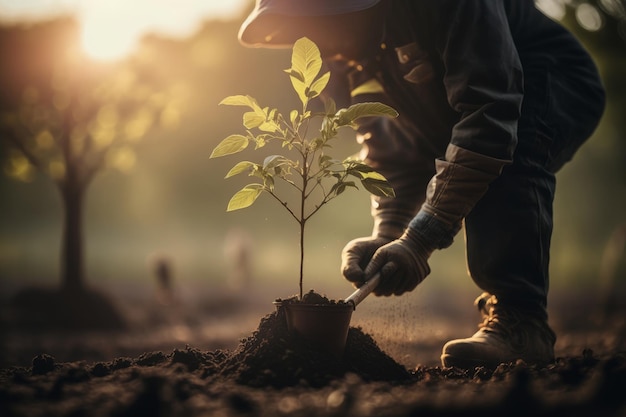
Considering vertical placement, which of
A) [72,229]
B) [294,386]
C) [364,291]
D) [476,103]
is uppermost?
[72,229]

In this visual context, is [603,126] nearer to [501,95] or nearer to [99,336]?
[99,336]

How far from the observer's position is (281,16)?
120 inches

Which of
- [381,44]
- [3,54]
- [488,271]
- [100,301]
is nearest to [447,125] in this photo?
[381,44]

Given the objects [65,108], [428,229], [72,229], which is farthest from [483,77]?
[65,108]

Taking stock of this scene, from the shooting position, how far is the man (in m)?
2.75

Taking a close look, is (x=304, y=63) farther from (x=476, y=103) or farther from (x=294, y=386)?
(x=294, y=386)

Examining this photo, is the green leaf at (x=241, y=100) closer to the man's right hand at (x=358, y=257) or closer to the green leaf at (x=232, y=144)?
the green leaf at (x=232, y=144)

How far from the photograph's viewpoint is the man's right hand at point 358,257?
2830 mm

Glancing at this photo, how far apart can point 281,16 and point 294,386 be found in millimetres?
1663

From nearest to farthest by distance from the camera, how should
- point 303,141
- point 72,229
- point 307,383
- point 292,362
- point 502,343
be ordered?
point 307,383 < point 292,362 < point 303,141 < point 502,343 < point 72,229

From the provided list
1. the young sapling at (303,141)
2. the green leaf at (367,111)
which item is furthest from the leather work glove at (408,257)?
the green leaf at (367,111)

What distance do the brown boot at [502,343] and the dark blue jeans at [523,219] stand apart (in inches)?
2.4

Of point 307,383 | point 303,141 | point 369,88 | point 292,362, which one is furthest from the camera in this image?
point 369,88

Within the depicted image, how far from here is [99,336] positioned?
Result: 8.24 metres
